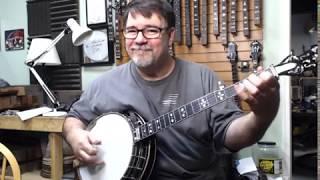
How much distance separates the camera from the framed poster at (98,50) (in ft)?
9.41

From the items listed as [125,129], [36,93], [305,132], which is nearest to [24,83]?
[36,93]

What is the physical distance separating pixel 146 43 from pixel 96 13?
4.68ft

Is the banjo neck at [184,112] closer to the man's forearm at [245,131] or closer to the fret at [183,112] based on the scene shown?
the fret at [183,112]

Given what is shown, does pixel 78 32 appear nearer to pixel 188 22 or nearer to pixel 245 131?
pixel 188 22

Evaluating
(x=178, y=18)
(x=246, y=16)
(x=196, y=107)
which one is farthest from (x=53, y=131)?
(x=246, y=16)

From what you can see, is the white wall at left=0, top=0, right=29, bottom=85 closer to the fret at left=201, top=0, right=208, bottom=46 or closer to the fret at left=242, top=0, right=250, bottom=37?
the fret at left=201, top=0, right=208, bottom=46

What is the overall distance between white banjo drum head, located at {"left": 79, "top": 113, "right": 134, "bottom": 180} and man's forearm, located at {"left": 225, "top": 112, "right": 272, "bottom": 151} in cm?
42

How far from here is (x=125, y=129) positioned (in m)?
1.62

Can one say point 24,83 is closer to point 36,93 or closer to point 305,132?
point 36,93

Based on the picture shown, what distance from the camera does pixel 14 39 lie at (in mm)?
3438

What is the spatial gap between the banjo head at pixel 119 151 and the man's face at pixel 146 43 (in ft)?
0.83

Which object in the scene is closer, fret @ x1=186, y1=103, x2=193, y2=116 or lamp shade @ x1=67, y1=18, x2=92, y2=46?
fret @ x1=186, y1=103, x2=193, y2=116

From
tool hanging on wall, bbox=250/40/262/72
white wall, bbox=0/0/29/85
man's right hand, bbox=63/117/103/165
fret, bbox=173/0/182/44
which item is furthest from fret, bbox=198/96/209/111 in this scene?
white wall, bbox=0/0/29/85

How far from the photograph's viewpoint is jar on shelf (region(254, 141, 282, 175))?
7.47 feet
